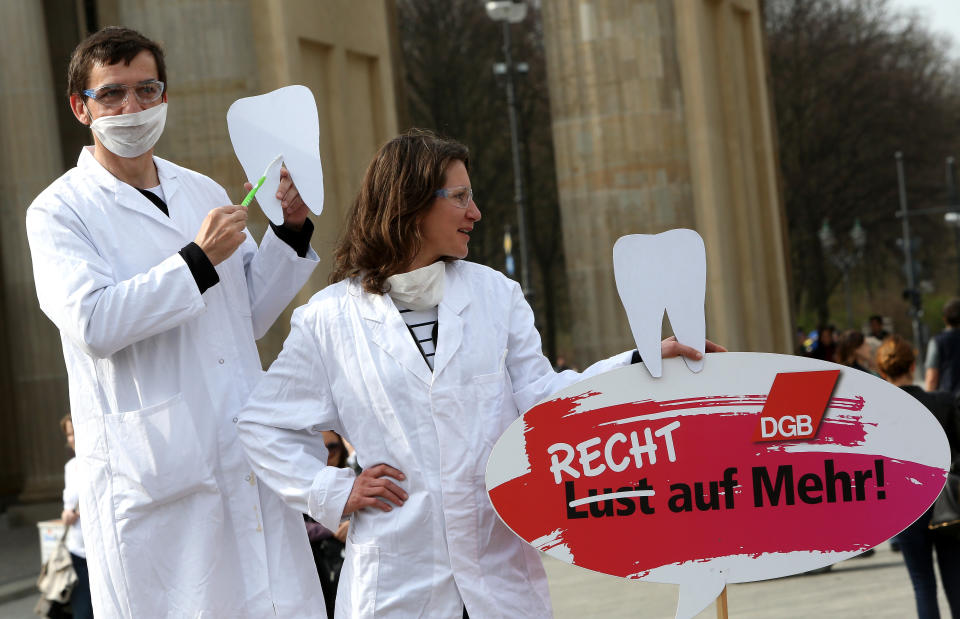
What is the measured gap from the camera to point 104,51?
3.80m

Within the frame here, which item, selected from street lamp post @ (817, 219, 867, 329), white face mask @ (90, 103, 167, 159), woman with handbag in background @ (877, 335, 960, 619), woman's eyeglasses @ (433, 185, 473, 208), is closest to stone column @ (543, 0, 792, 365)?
woman with handbag in background @ (877, 335, 960, 619)

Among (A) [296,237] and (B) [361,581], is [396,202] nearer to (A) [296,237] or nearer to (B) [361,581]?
(A) [296,237]

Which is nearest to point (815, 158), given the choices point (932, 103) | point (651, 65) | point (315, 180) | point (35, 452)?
point (932, 103)

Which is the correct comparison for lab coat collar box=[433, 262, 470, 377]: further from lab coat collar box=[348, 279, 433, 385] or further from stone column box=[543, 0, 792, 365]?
stone column box=[543, 0, 792, 365]

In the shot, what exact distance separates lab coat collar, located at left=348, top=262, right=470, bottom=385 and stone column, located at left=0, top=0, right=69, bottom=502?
42.0 ft

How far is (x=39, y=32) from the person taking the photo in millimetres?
16078

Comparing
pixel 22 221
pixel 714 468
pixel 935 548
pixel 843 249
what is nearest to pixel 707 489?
pixel 714 468

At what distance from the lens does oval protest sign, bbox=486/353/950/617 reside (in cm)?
348

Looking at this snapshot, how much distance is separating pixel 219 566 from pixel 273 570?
0.15 metres

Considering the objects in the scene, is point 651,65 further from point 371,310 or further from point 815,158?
point 815,158

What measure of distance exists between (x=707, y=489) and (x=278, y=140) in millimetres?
1606

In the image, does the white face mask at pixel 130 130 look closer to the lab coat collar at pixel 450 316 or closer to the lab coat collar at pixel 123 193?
the lab coat collar at pixel 123 193

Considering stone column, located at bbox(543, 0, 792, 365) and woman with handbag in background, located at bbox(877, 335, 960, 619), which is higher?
stone column, located at bbox(543, 0, 792, 365)

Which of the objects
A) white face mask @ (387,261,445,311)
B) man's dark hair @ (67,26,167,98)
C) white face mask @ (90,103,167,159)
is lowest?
white face mask @ (387,261,445,311)
